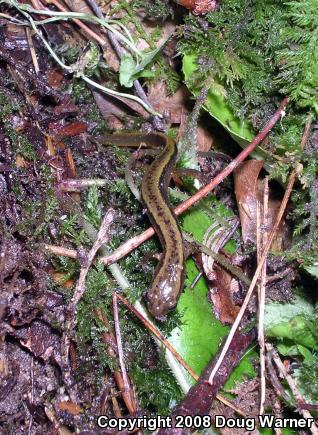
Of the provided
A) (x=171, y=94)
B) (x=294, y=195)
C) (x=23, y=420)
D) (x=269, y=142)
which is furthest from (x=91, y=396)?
(x=171, y=94)

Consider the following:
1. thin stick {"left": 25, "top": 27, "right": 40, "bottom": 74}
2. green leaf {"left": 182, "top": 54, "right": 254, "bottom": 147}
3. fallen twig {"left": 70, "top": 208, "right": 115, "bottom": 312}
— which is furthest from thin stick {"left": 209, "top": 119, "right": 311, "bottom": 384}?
thin stick {"left": 25, "top": 27, "right": 40, "bottom": 74}

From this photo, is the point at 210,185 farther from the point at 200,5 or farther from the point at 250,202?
the point at 200,5

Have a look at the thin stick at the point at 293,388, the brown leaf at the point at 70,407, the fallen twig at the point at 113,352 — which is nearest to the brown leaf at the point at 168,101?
the fallen twig at the point at 113,352

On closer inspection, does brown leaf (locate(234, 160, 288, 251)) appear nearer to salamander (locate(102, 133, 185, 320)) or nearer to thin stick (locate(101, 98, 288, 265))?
thin stick (locate(101, 98, 288, 265))

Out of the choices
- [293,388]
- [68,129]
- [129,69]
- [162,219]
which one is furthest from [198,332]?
[129,69]

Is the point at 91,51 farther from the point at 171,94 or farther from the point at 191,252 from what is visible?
the point at 191,252
